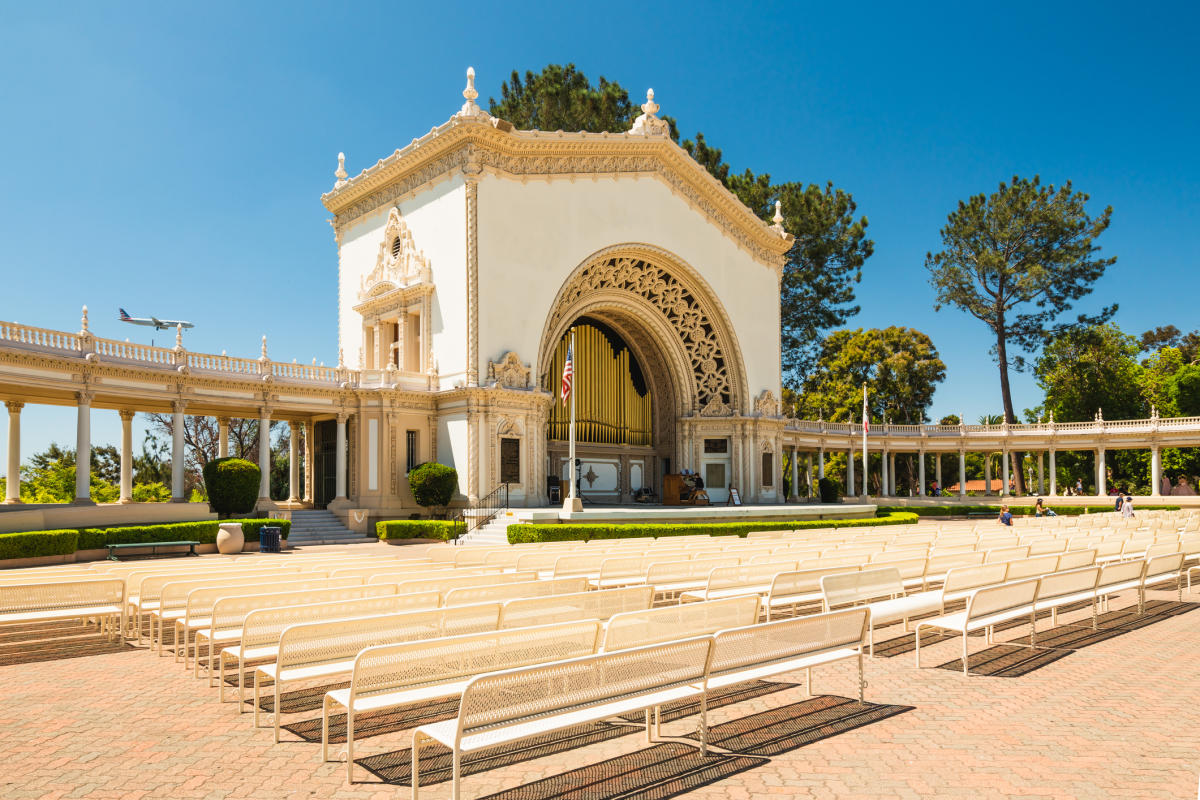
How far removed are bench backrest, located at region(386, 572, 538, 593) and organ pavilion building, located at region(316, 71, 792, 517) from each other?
21918 millimetres

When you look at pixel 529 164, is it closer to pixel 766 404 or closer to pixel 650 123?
pixel 650 123

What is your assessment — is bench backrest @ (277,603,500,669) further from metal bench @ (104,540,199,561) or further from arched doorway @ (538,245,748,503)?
arched doorway @ (538,245,748,503)

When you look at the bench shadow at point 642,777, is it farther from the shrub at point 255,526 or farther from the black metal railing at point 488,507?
the black metal railing at point 488,507

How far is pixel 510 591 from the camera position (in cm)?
887

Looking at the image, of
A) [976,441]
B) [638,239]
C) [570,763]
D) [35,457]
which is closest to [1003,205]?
[976,441]

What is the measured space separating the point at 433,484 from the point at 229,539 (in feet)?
26.5

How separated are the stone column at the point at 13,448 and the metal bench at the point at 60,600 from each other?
20.9 metres

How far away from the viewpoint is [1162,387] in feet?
210

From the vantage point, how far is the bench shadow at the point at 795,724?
594 cm

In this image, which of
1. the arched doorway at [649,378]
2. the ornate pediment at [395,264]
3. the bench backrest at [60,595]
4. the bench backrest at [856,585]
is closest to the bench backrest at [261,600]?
the bench backrest at [60,595]

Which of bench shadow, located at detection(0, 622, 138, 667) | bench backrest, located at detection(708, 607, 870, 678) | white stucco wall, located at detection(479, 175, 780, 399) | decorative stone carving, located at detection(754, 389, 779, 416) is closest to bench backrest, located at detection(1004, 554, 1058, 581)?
bench backrest, located at detection(708, 607, 870, 678)

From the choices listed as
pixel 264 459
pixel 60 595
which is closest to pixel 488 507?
pixel 264 459

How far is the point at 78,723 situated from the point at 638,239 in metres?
34.2

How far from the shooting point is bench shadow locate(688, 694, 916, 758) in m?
5.94
